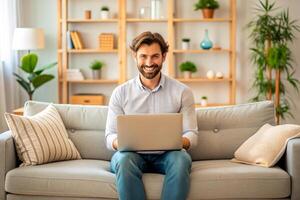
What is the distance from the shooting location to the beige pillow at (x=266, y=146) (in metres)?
2.92

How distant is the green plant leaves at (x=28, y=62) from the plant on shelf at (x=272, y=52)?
7.71 feet

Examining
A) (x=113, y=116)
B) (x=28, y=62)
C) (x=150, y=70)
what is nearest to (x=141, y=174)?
(x=113, y=116)

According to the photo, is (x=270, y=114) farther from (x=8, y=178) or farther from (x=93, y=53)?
(x=93, y=53)

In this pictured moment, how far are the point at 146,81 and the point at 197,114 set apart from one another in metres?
0.45

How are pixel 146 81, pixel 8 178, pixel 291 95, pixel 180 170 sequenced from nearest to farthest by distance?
pixel 180 170 → pixel 8 178 → pixel 146 81 → pixel 291 95

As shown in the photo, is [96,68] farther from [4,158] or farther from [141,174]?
[141,174]

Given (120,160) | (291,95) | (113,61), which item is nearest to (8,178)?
(120,160)

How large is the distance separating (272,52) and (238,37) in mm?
668

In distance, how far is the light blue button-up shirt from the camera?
3.02 metres

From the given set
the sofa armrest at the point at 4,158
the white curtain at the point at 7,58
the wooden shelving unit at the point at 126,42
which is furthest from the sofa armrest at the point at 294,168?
the white curtain at the point at 7,58

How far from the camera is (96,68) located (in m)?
5.94

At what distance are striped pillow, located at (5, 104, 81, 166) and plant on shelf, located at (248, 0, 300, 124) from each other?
291 centimetres

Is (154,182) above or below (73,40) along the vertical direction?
below

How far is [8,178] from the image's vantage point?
2859 mm
